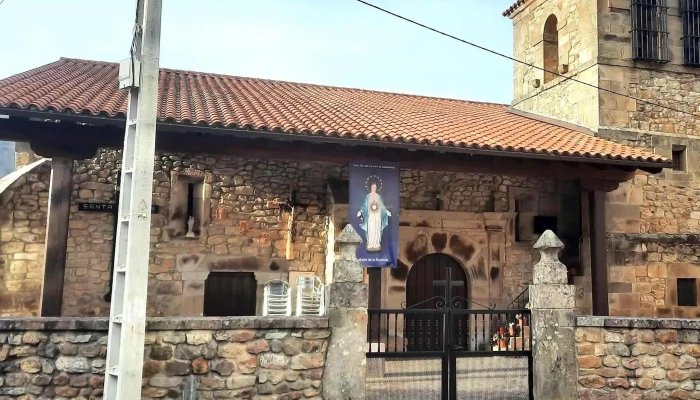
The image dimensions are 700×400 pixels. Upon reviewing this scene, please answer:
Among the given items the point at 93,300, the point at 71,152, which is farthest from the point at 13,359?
the point at 93,300

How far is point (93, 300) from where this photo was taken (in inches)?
347

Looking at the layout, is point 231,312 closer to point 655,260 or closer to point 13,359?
point 13,359

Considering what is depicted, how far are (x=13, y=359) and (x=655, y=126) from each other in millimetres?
11038

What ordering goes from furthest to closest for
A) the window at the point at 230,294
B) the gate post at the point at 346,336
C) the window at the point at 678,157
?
the window at the point at 678,157, the window at the point at 230,294, the gate post at the point at 346,336

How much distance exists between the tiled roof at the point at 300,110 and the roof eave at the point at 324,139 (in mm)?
51

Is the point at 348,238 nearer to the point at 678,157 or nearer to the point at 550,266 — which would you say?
the point at 550,266

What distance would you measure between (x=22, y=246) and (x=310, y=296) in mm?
4577

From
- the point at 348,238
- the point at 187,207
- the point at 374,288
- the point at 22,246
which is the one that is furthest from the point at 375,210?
the point at 22,246

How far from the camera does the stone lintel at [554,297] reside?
218 inches

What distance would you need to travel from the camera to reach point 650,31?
10984mm

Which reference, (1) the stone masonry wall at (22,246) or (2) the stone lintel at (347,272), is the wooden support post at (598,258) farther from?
(1) the stone masonry wall at (22,246)

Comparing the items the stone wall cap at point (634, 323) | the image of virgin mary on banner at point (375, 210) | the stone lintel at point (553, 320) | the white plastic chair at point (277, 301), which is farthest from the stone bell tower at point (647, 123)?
the white plastic chair at point (277, 301)

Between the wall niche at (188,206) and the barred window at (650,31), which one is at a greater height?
the barred window at (650,31)

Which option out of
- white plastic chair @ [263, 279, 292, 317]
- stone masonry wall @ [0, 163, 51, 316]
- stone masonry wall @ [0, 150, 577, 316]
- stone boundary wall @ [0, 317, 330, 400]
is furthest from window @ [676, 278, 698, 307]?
stone masonry wall @ [0, 163, 51, 316]
